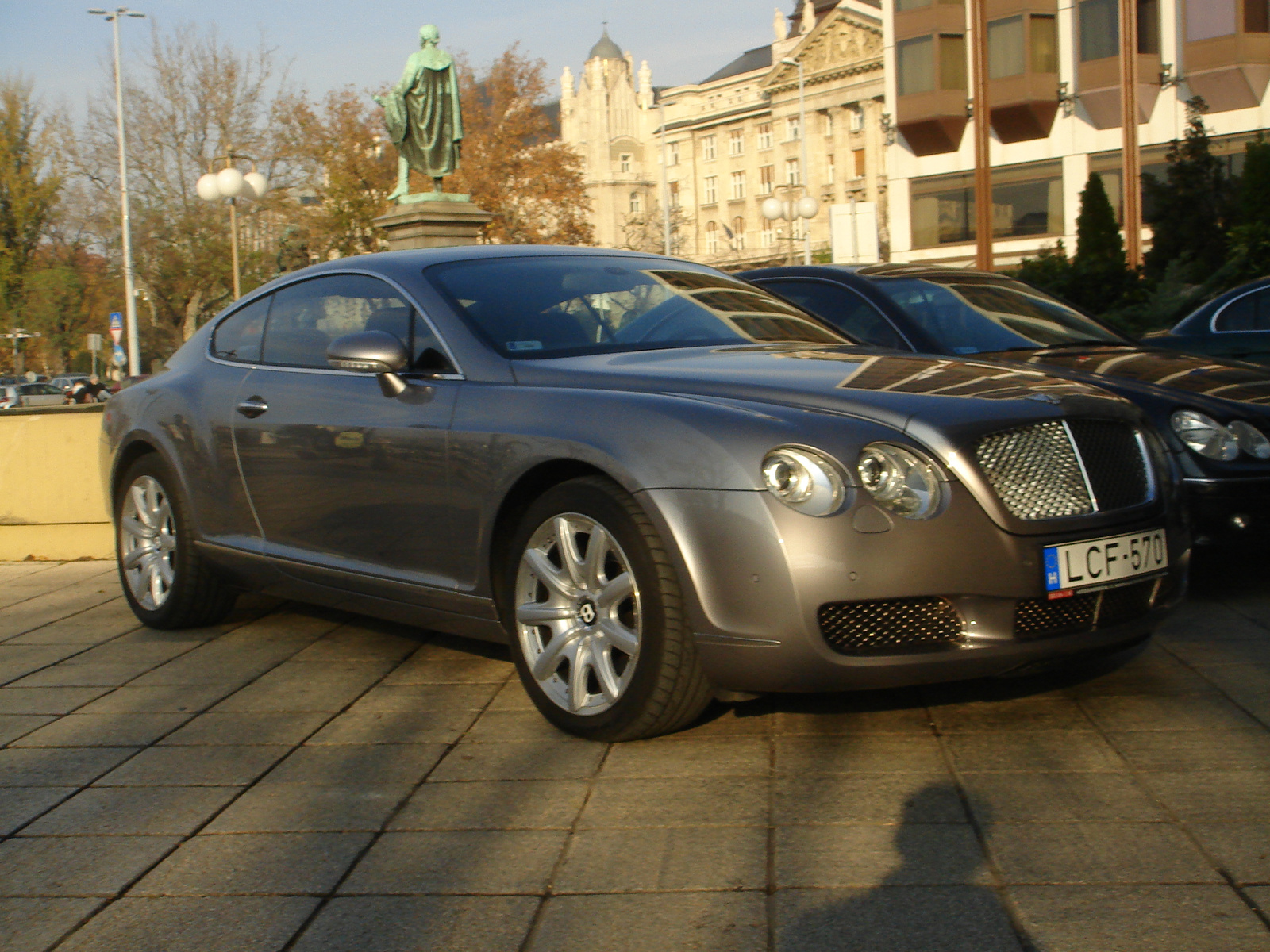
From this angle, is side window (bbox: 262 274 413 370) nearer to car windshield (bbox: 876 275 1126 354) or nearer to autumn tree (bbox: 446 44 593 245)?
car windshield (bbox: 876 275 1126 354)

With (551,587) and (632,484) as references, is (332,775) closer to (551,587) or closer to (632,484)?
(551,587)

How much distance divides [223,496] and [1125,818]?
3600 mm

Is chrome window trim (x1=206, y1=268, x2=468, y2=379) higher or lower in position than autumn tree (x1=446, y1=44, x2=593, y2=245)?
lower

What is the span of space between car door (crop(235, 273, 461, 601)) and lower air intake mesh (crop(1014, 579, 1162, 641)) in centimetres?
177

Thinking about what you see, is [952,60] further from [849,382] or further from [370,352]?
[849,382]

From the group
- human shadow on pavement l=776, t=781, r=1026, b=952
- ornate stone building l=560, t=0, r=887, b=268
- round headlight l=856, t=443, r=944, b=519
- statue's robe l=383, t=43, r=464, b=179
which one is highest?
ornate stone building l=560, t=0, r=887, b=268

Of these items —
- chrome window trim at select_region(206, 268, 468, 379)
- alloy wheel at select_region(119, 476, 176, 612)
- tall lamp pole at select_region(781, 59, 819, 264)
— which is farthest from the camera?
tall lamp pole at select_region(781, 59, 819, 264)

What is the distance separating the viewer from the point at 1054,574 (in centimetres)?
359

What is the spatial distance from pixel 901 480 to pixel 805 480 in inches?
9.6

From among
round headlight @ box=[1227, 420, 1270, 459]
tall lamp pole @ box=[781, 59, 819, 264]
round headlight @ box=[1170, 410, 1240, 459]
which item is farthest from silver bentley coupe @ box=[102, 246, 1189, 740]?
tall lamp pole @ box=[781, 59, 819, 264]

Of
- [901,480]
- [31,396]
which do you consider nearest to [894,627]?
[901,480]

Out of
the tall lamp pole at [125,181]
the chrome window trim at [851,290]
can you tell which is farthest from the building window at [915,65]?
the chrome window trim at [851,290]

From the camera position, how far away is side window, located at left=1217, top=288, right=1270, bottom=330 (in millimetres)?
8359

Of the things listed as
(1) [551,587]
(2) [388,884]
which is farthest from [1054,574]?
(2) [388,884]
